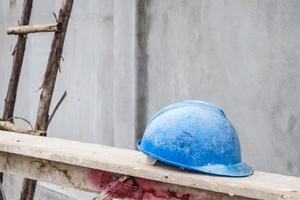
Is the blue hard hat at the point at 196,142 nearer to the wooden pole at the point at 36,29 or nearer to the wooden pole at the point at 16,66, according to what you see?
the wooden pole at the point at 36,29

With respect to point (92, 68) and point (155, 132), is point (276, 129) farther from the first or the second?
point (92, 68)

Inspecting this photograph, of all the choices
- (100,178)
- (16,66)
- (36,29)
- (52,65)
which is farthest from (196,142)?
(16,66)

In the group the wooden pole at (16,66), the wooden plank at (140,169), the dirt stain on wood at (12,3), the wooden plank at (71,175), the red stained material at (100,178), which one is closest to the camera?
the wooden plank at (140,169)

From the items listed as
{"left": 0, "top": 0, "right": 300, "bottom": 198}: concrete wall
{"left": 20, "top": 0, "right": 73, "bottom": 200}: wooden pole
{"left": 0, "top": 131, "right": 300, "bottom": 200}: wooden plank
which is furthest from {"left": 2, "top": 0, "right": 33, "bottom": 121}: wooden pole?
{"left": 0, "top": 131, "right": 300, "bottom": 200}: wooden plank

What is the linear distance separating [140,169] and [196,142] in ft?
0.87

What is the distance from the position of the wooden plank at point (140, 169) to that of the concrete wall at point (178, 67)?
1338mm

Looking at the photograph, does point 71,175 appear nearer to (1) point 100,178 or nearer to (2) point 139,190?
(1) point 100,178

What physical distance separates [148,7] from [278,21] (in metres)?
1.35

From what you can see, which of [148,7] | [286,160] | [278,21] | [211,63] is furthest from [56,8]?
[286,160]

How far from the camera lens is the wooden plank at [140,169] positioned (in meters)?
1.76

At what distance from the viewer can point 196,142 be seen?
1988 mm

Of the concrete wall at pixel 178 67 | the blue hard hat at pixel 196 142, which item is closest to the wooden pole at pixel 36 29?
the concrete wall at pixel 178 67

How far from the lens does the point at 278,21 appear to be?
3273 mm

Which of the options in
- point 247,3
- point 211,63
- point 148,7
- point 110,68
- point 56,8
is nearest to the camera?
point 247,3
